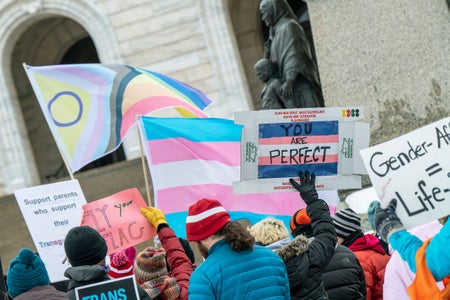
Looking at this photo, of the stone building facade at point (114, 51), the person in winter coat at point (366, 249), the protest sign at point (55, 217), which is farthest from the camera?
the stone building facade at point (114, 51)

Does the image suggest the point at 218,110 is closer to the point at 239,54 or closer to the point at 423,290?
the point at 239,54

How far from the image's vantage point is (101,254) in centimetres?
396

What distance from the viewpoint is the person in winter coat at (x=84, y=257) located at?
3.82 m

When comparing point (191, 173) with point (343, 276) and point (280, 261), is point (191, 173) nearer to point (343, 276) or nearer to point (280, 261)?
point (343, 276)

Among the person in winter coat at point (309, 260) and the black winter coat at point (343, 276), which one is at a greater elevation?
the person in winter coat at point (309, 260)

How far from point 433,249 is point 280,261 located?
0.70 metres

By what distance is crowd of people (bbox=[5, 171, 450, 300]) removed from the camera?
327 cm

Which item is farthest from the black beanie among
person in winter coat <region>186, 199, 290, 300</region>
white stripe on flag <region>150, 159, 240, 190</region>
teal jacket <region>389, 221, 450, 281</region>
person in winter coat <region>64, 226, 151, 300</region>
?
white stripe on flag <region>150, 159, 240, 190</region>

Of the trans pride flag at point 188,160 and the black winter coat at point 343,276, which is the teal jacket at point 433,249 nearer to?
the black winter coat at point 343,276

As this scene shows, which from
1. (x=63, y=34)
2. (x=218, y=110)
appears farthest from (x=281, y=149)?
(x=63, y=34)

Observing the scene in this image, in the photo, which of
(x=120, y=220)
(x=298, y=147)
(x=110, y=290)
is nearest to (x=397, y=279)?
(x=298, y=147)

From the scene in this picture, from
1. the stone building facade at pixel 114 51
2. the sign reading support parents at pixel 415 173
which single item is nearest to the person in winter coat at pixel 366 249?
the sign reading support parents at pixel 415 173

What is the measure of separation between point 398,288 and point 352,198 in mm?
2870

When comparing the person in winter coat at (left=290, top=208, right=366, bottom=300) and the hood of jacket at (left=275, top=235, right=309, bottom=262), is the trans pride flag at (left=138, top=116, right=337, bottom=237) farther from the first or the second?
the hood of jacket at (left=275, top=235, right=309, bottom=262)
